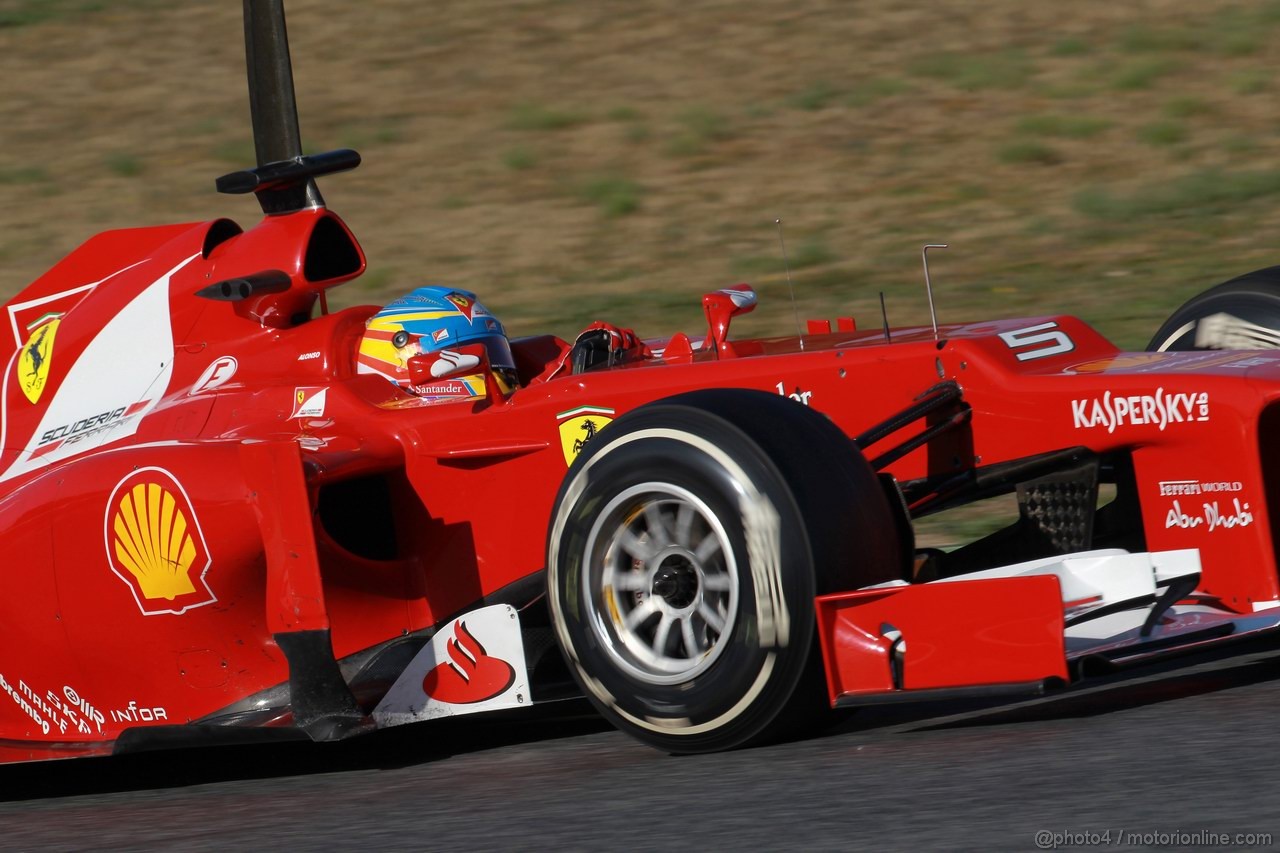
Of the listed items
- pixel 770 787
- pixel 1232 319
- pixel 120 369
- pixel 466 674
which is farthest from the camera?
pixel 120 369

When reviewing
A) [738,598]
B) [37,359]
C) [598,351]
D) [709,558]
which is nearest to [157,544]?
[598,351]

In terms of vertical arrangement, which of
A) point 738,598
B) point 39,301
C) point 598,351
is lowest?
point 738,598

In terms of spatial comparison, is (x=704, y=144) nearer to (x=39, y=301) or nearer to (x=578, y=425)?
(x=39, y=301)

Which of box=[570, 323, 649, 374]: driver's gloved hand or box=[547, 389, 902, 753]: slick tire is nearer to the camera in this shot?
box=[547, 389, 902, 753]: slick tire

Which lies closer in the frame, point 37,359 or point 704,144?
point 37,359

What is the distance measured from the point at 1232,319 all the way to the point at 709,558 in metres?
2.34

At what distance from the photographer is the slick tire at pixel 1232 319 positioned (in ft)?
18.1

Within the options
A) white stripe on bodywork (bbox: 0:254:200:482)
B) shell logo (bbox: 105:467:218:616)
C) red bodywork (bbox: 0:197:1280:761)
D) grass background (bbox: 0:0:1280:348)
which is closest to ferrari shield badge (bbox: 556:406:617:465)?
red bodywork (bbox: 0:197:1280:761)

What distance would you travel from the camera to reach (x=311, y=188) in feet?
18.8

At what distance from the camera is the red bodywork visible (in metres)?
4.28

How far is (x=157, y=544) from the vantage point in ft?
15.7

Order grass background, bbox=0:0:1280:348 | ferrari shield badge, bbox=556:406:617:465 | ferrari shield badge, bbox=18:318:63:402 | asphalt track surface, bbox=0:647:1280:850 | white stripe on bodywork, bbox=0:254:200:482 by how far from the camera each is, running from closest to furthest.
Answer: asphalt track surface, bbox=0:647:1280:850
ferrari shield badge, bbox=556:406:617:465
white stripe on bodywork, bbox=0:254:200:482
ferrari shield badge, bbox=18:318:63:402
grass background, bbox=0:0:1280:348

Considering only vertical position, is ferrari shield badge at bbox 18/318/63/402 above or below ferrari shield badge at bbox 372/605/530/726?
above

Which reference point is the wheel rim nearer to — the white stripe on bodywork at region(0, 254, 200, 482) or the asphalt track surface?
the asphalt track surface
